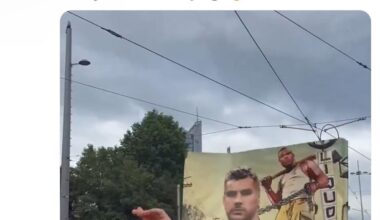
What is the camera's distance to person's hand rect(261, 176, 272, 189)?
238 cm

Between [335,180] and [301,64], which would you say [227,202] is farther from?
[301,64]

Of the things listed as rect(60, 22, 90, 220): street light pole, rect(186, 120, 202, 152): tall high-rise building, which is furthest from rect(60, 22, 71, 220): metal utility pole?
rect(186, 120, 202, 152): tall high-rise building

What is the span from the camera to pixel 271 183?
238cm

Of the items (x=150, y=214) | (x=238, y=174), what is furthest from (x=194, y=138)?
(x=150, y=214)

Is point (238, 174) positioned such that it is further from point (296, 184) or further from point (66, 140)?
point (66, 140)

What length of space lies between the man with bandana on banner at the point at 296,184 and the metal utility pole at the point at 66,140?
76 cm

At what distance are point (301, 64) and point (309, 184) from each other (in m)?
0.47

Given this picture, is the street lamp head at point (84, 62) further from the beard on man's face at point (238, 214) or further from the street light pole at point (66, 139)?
the beard on man's face at point (238, 214)

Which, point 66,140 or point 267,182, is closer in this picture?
point 66,140

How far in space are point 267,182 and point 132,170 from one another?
529mm

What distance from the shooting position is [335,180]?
2.36m

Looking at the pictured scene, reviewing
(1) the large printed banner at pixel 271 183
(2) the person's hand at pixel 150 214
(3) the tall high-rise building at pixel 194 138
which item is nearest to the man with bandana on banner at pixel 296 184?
(1) the large printed banner at pixel 271 183
